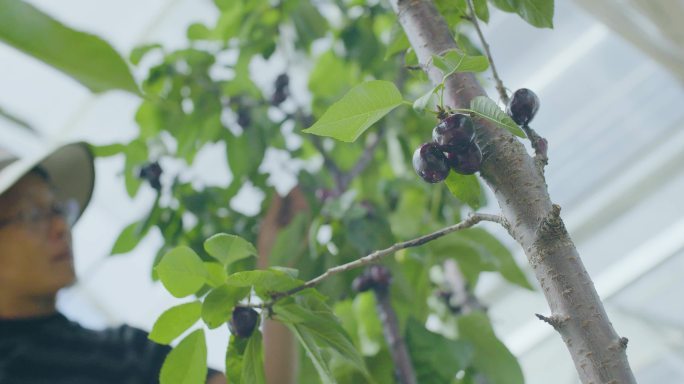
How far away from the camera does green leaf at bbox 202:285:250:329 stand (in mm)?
576

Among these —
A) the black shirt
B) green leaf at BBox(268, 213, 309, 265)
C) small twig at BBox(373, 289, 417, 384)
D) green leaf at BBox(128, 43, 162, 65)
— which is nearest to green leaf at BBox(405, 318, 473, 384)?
small twig at BBox(373, 289, 417, 384)

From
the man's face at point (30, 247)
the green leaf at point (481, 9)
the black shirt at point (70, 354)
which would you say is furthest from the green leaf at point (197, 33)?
the green leaf at point (481, 9)

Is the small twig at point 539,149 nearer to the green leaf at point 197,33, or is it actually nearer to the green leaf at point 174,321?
the green leaf at point 174,321

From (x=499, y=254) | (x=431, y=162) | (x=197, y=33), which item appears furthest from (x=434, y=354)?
(x=197, y=33)

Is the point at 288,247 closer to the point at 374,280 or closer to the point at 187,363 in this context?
the point at 374,280

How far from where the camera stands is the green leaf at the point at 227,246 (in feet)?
1.92

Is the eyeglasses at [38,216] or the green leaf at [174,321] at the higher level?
the eyeglasses at [38,216]

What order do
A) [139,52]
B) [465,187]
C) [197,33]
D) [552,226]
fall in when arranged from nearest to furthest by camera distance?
[552,226] → [465,187] → [139,52] → [197,33]

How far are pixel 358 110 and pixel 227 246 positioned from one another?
0.17m

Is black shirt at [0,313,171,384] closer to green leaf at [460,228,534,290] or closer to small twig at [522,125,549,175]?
green leaf at [460,228,534,290]

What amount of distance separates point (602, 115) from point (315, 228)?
2513 millimetres

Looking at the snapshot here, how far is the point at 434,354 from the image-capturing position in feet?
3.25

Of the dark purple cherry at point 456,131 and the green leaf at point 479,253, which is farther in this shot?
the green leaf at point 479,253

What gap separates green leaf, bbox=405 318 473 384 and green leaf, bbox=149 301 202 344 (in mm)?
463
